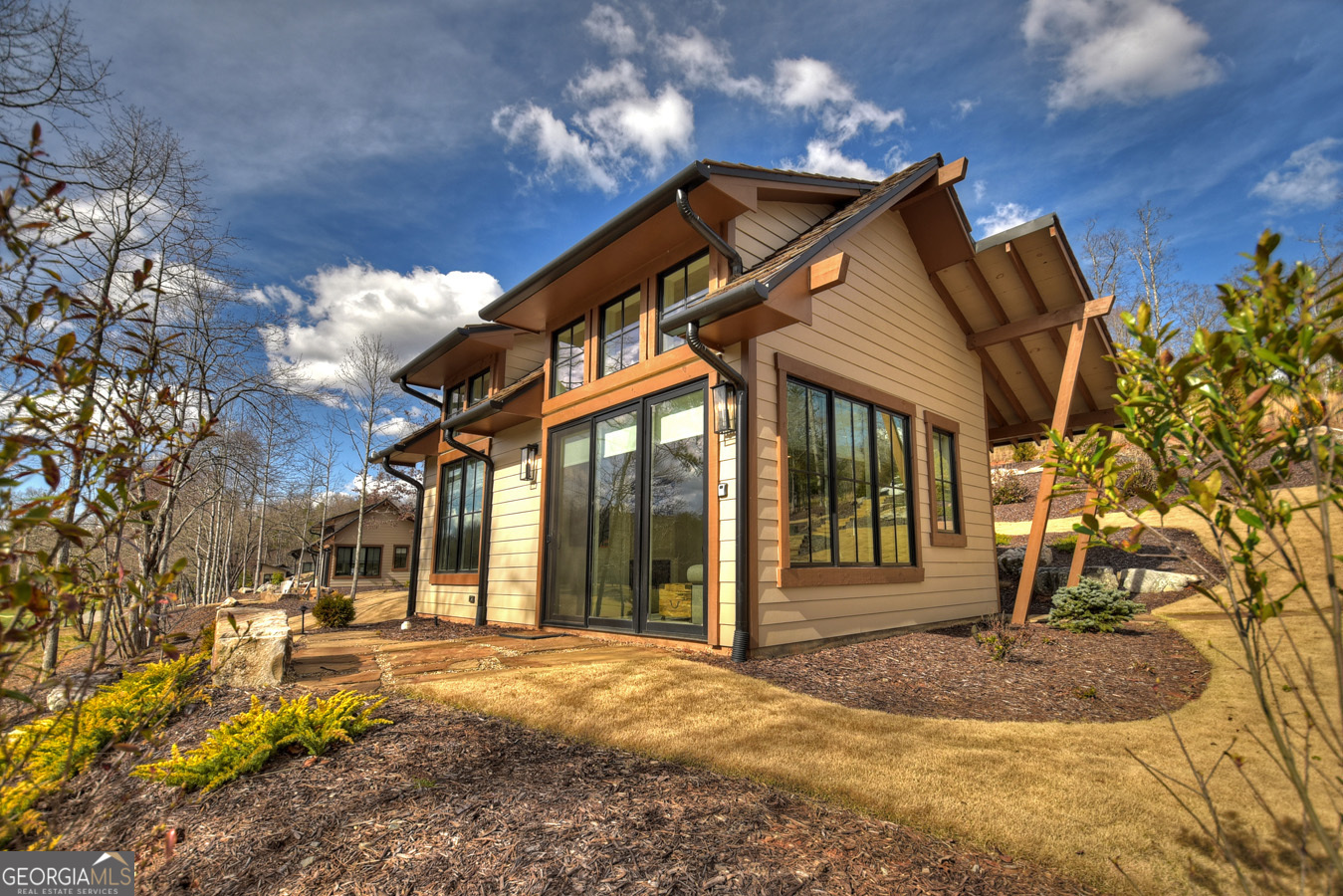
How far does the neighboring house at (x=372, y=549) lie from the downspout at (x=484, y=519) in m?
21.5

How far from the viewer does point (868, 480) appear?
6.91 meters

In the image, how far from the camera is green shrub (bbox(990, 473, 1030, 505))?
17266mm

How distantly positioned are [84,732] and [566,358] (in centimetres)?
589

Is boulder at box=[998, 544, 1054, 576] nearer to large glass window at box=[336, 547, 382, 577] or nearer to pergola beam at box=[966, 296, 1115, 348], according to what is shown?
pergola beam at box=[966, 296, 1115, 348]

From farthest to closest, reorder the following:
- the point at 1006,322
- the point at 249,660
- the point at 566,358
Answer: the point at 1006,322 < the point at 566,358 < the point at 249,660

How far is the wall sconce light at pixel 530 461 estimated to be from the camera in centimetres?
839

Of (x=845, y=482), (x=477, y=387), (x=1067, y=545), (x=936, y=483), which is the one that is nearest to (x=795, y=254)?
(x=845, y=482)

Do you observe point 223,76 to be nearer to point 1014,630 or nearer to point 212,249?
point 212,249

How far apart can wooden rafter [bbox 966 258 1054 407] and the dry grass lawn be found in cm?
551

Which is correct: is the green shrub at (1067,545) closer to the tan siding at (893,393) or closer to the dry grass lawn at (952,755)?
the tan siding at (893,393)

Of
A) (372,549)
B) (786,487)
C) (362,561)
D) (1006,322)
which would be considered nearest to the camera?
(786,487)

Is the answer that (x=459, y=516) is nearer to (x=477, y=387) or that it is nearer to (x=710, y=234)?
(x=477, y=387)

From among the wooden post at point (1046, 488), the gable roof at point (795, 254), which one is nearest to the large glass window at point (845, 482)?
the gable roof at point (795, 254)

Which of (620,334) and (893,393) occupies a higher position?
(620,334)
